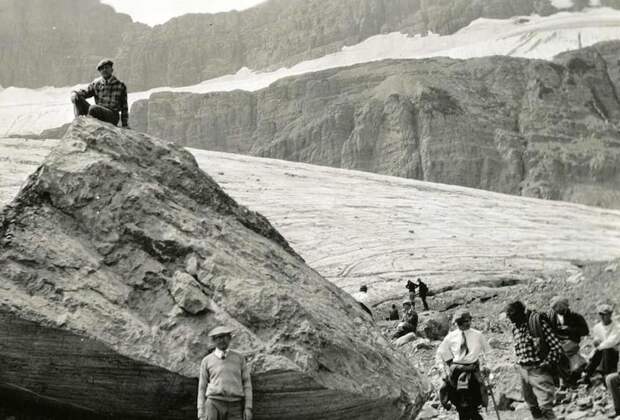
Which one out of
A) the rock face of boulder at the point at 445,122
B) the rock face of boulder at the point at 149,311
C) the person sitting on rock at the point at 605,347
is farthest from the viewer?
the rock face of boulder at the point at 445,122

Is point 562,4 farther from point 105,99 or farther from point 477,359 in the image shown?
point 477,359

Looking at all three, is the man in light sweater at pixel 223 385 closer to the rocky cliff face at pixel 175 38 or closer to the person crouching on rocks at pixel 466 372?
the person crouching on rocks at pixel 466 372

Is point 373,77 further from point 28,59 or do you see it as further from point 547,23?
point 28,59

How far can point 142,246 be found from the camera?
8469 millimetres

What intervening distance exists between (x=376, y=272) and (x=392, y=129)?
84.8 ft

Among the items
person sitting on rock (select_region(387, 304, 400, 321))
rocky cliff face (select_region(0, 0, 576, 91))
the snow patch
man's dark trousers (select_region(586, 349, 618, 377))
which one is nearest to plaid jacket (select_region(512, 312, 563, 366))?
man's dark trousers (select_region(586, 349, 618, 377))

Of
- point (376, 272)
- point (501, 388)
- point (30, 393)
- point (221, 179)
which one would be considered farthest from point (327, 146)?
point (30, 393)

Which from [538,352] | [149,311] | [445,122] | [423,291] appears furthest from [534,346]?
[445,122]

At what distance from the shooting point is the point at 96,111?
10.1 metres

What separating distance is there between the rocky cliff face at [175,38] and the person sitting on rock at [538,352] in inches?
2361

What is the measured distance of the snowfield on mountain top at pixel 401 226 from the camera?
20797mm

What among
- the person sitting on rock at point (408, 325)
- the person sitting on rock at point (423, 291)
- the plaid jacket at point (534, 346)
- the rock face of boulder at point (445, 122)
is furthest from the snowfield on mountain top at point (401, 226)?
the rock face of boulder at point (445, 122)

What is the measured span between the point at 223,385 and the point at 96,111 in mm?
4498

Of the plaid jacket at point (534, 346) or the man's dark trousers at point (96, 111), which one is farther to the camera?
the man's dark trousers at point (96, 111)
